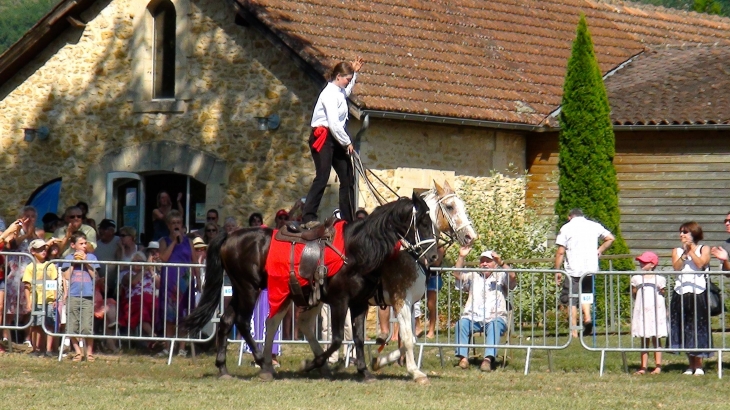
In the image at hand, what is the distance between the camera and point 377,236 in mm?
12555

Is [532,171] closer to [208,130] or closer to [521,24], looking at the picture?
[521,24]

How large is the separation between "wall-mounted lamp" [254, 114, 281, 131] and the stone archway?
3.02 feet

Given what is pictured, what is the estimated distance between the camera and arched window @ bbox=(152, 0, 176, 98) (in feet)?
72.3

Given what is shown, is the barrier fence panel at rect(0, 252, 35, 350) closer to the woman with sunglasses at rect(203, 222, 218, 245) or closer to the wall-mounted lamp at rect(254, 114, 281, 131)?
the woman with sunglasses at rect(203, 222, 218, 245)

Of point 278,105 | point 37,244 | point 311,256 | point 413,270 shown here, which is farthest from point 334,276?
point 278,105

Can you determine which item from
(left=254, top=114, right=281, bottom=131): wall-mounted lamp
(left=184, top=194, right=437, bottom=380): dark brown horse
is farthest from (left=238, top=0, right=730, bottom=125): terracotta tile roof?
(left=184, top=194, right=437, bottom=380): dark brown horse

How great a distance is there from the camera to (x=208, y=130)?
2136cm

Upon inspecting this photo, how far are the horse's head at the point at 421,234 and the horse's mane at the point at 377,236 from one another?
0.07 metres


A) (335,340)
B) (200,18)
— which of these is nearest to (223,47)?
(200,18)

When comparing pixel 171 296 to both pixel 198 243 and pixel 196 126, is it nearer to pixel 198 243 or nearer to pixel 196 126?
pixel 198 243

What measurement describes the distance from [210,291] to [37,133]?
34.5ft

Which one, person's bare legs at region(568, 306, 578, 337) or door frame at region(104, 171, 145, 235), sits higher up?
door frame at region(104, 171, 145, 235)

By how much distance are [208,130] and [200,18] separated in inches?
71.1

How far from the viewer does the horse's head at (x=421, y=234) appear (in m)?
12.6
